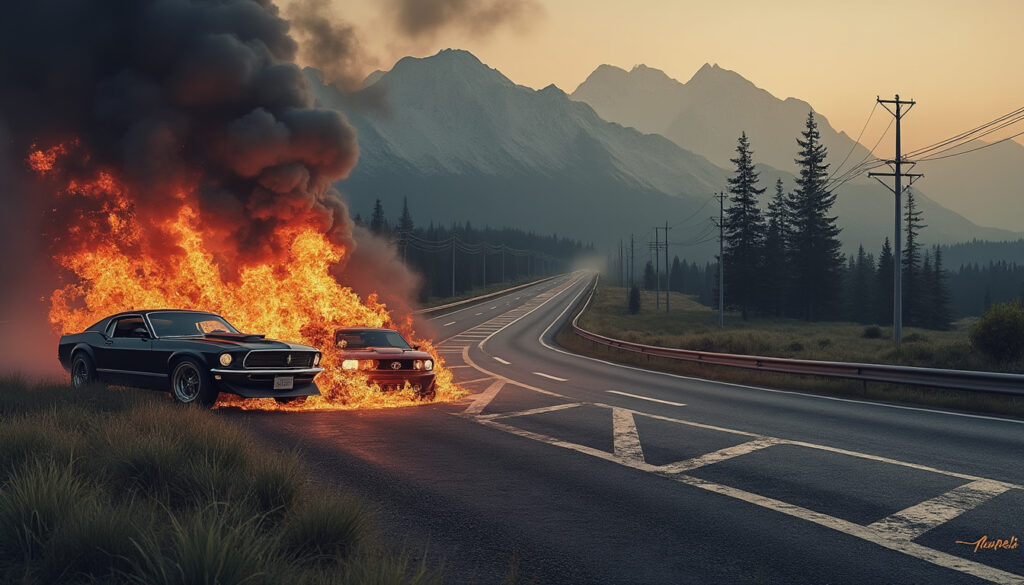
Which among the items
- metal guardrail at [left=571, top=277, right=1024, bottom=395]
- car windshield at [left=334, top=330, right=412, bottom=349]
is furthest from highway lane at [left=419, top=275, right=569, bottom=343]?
car windshield at [left=334, top=330, right=412, bottom=349]

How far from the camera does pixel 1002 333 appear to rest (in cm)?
1944

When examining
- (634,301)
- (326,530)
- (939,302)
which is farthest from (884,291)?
(326,530)

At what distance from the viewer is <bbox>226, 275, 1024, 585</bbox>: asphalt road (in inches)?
175

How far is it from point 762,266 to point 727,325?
11.3 metres

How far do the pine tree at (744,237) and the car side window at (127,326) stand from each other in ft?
221

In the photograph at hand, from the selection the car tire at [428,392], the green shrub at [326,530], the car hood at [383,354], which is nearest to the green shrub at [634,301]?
the car hood at [383,354]

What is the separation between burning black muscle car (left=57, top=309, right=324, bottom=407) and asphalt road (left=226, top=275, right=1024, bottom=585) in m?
0.61

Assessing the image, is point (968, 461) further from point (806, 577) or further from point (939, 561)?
point (806, 577)

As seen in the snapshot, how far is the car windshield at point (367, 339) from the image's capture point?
13.2 m

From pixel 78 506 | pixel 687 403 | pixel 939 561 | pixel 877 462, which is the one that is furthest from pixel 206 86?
pixel 939 561

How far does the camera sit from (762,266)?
2869 inches

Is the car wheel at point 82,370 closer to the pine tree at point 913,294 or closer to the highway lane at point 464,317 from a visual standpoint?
the highway lane at point 464,317

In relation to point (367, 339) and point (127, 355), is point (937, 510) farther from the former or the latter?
point (127, 355)

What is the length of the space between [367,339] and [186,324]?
3.32 meters
